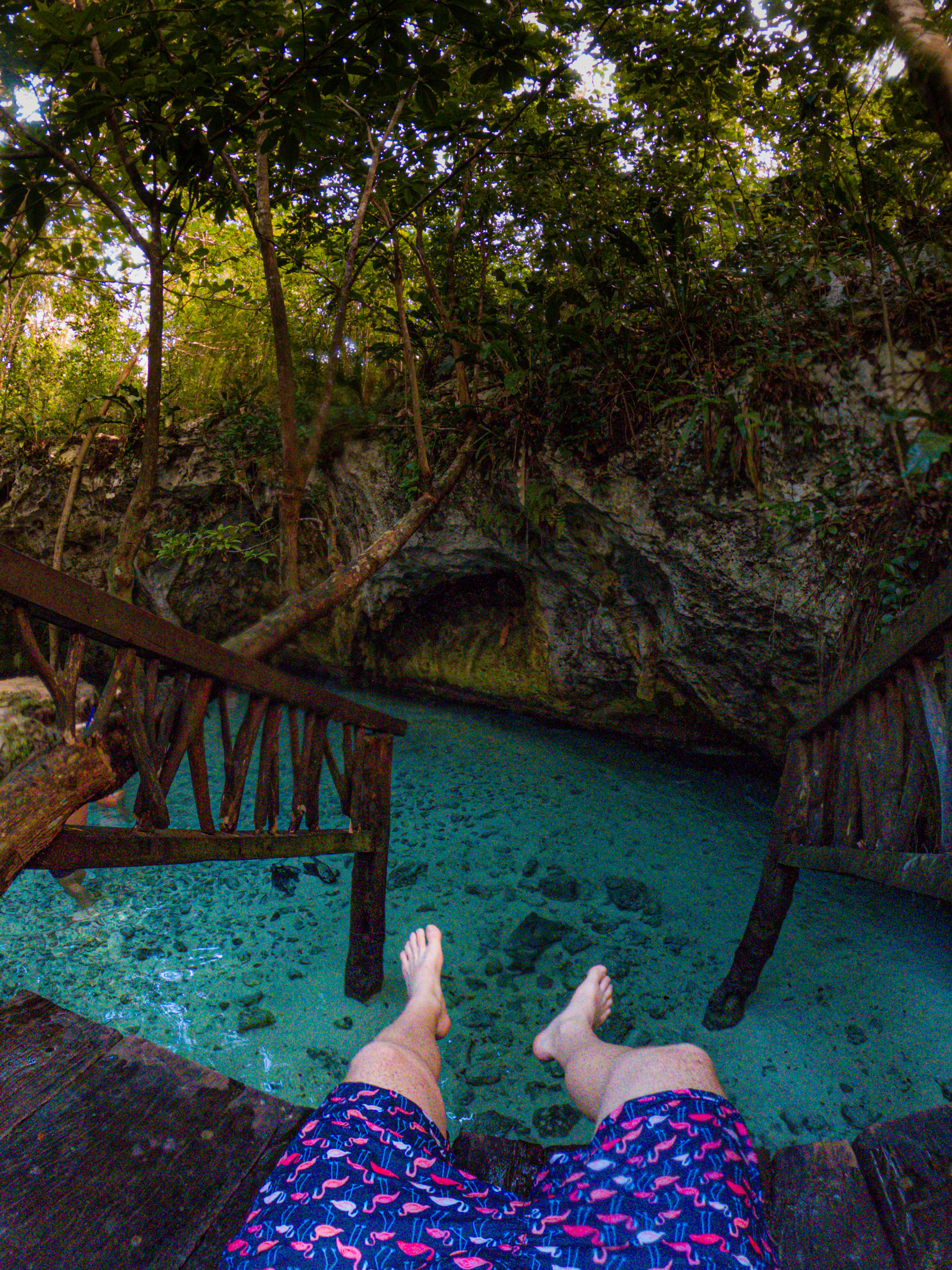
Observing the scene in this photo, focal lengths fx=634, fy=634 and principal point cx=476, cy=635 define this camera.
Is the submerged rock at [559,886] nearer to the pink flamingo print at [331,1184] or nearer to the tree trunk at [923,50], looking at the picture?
the pink flamingo print at [331,1184]

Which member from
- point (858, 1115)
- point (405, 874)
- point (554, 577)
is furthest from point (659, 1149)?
point (554, 577)

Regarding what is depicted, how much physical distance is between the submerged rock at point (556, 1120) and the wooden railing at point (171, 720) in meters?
1.01

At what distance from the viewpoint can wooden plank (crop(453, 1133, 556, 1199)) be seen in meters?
1.47

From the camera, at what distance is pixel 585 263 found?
10.7ft

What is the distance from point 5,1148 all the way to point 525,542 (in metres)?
4.13

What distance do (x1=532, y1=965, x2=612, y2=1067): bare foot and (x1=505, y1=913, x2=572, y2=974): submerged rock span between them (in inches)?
49.2

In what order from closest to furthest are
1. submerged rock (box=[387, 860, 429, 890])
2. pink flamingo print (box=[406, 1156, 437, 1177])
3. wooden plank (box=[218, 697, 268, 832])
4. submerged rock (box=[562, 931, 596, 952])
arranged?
pink flamingo print (box=[406, 1156, 437, 1177]) < wooden plank (box=[218, 697, 268, 832]) < submerged rock (box=[562, 931, 596, 952]) < submerged rock (box=[387, 860, 429, 890])

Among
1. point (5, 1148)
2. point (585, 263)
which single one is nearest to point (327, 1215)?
point (5, 1148)

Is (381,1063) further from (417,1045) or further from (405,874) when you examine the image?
(405,874)

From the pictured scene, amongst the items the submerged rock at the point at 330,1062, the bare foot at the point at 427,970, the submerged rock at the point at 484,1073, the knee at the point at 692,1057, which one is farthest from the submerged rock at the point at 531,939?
the knee at the point at 692,1057

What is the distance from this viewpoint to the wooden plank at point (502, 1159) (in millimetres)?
1474

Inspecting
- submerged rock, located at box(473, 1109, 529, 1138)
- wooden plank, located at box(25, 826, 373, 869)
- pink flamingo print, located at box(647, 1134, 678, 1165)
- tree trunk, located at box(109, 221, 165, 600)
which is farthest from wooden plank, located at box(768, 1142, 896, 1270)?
tree trunk, located at box(109, 221, 165, 600)

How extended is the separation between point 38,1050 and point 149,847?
57 cm

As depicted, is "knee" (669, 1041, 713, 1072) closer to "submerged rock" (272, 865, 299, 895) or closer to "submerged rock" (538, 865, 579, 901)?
"submerged rock" (538, 865, 579, 901)
